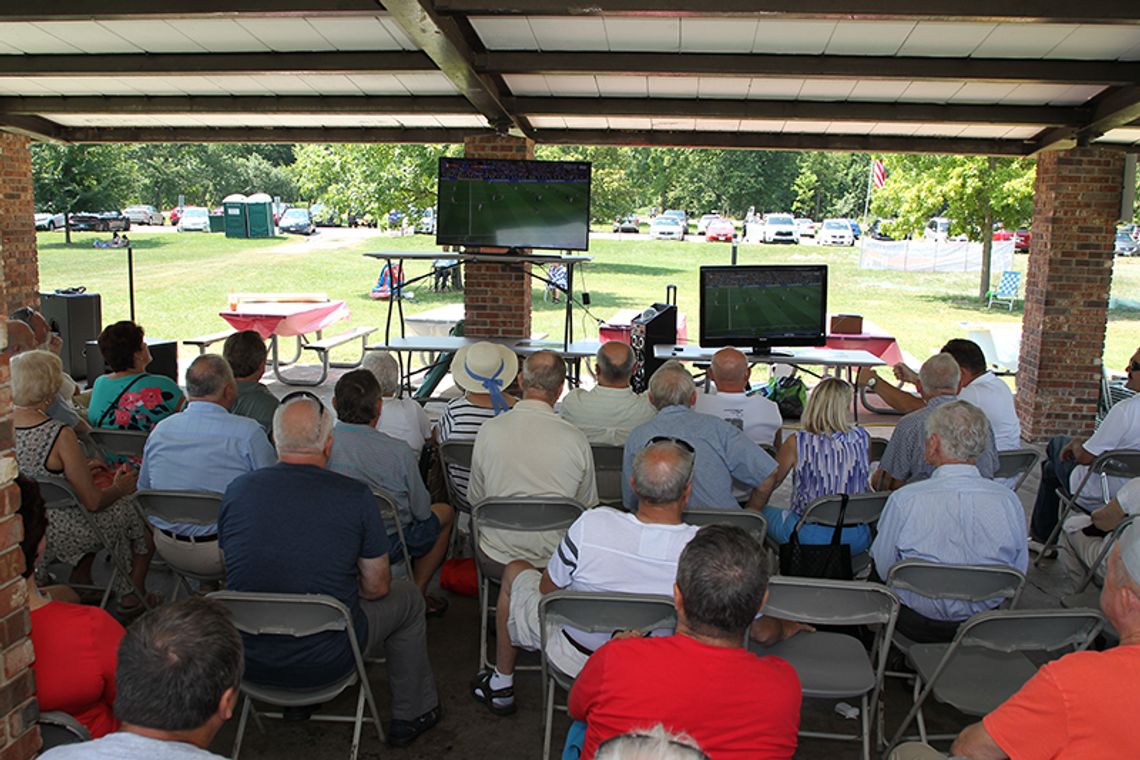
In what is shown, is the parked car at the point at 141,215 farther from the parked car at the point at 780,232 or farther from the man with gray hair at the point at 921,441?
the man with gray hair at the point at 921,441

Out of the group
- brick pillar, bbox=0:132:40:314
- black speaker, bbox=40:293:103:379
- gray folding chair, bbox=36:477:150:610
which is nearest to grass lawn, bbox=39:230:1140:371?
black speaker, bbox=40:293:103:379

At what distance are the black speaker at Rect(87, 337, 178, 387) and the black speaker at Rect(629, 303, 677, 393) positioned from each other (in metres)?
4.31

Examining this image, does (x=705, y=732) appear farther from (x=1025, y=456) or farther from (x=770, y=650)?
(x=1025, y=456)

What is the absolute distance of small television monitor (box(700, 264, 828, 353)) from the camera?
7719 millimetres

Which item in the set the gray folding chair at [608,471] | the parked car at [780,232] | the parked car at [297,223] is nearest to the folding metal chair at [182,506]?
the gray folding chair at [608,471]

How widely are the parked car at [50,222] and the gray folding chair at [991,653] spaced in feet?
128

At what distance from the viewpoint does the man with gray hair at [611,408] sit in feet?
15.6

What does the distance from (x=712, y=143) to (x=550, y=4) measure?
384 centimetres

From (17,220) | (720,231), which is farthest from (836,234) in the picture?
(17,220)

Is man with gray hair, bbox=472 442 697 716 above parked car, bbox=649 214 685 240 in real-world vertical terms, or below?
below

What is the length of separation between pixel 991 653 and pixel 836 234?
116 feet

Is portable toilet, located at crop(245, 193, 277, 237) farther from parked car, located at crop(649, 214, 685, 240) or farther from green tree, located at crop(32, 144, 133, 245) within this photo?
parked car, located at crop(649, 214, 685, 240)

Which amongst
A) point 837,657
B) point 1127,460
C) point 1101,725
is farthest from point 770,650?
point 1127,460

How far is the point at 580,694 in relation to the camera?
2254 millimetres
